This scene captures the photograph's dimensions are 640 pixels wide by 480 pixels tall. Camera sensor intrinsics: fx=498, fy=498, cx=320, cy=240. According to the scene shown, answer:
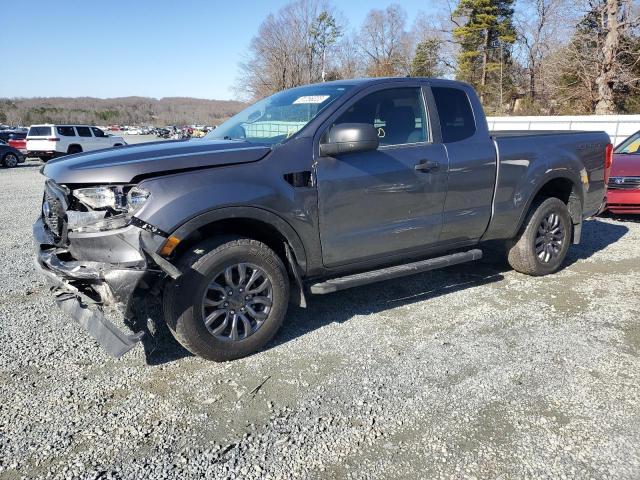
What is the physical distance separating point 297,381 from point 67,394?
4.60ft

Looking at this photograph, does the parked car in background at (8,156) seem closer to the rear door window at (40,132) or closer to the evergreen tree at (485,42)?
the rear door window at (40,132)

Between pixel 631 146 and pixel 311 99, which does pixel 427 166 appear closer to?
pixel 311 99

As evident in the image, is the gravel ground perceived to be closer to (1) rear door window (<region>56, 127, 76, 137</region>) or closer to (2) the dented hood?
(2) the dented hood

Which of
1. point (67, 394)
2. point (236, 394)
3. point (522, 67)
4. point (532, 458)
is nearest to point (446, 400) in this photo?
point (532, 458)

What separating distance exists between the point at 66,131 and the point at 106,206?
75.8 ft

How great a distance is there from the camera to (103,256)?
3045 millimetres

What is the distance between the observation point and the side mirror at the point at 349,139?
11.5ft

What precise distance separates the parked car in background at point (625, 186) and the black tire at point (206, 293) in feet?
21.8

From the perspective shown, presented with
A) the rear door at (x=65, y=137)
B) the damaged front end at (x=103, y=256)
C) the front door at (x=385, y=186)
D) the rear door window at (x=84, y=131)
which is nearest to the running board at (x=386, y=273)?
the front door at (x=385, y=186)

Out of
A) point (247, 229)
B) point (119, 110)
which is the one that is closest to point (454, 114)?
point (247, 229)

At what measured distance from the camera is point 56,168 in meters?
3.35

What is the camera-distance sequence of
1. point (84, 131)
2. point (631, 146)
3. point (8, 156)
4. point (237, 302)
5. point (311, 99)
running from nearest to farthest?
point (237, 302) < point (311, 99) < point (631, 146) < point (8, 156) < point (84, 131)

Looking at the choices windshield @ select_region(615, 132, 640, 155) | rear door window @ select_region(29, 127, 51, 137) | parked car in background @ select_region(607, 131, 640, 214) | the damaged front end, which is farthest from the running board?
rear door window @ select_region(29, 127, 51, 137)

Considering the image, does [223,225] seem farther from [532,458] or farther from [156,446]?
[532,458]
